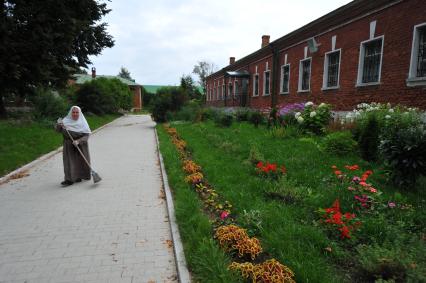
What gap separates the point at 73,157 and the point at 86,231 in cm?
284

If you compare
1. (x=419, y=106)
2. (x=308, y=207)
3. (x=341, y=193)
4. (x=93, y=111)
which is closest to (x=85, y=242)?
(x=308, y=207)

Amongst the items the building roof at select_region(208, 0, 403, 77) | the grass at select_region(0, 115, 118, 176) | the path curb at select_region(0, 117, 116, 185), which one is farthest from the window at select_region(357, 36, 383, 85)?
the grass at select_region(0, 115, 118, 176)

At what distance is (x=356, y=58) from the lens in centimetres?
1113

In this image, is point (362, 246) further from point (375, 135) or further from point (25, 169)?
point (25, 169)

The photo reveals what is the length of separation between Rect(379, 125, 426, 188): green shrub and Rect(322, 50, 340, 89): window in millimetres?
8254

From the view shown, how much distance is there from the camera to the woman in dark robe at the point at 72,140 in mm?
6336

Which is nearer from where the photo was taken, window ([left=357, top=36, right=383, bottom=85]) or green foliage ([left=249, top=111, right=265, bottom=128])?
window ([left=357, top=36, right=383, bottom=85])

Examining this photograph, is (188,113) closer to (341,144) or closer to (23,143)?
(23,143)

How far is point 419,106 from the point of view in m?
8.68

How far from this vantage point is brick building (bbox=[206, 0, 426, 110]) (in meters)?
8.89

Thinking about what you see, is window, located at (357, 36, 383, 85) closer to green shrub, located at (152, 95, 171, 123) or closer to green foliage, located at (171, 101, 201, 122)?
green foliage, located at (171, 101, 201, 122)

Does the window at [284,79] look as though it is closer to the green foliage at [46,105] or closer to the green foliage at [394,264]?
the green foliage at [46,105]

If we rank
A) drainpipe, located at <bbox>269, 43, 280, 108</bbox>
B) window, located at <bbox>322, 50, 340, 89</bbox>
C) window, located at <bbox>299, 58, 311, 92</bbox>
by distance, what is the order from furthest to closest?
drainpipe, located at <bbox>269, 43, 280, 108</bbox> < window, located at <bbox>299, 58, 311, 92</bbox> < window, located at <bbox>322, 50, 340, 89</bbox>

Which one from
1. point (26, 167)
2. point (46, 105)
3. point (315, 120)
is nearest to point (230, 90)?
point (46, 105)
